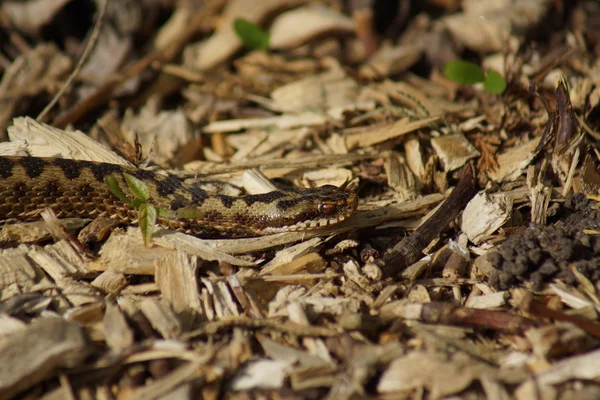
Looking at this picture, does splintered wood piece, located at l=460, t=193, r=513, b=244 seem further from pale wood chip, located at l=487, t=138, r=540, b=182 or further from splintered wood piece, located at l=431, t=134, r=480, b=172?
splintered wood piece, located at l=431, t=134, r=480, b=172

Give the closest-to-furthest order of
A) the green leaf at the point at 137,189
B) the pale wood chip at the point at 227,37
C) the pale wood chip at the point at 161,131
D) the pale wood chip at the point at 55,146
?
1. the green leaf at the point at 137,189
2. the pale wood chip at the point at 55,146
3. the pale wood chip at the point at 161,131
4. the pale wood chip at the point at 227,37

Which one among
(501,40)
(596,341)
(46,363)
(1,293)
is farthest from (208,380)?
(501,40)

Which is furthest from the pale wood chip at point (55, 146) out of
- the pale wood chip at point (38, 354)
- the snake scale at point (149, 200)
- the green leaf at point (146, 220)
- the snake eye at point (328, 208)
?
the pale wood chip at point (38, 354)

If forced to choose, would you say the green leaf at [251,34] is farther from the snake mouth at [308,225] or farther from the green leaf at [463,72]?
the snake mouth at [308,225]

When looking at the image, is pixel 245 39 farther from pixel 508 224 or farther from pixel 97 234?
pixel 508 224

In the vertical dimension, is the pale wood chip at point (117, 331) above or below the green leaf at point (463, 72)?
below

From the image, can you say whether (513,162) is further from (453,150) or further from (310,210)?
(310,210)

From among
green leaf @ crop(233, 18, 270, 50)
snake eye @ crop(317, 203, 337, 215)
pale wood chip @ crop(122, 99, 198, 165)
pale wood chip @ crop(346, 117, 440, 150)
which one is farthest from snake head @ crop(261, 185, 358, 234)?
green leaf @ crop(233, 18, 270, 50)
